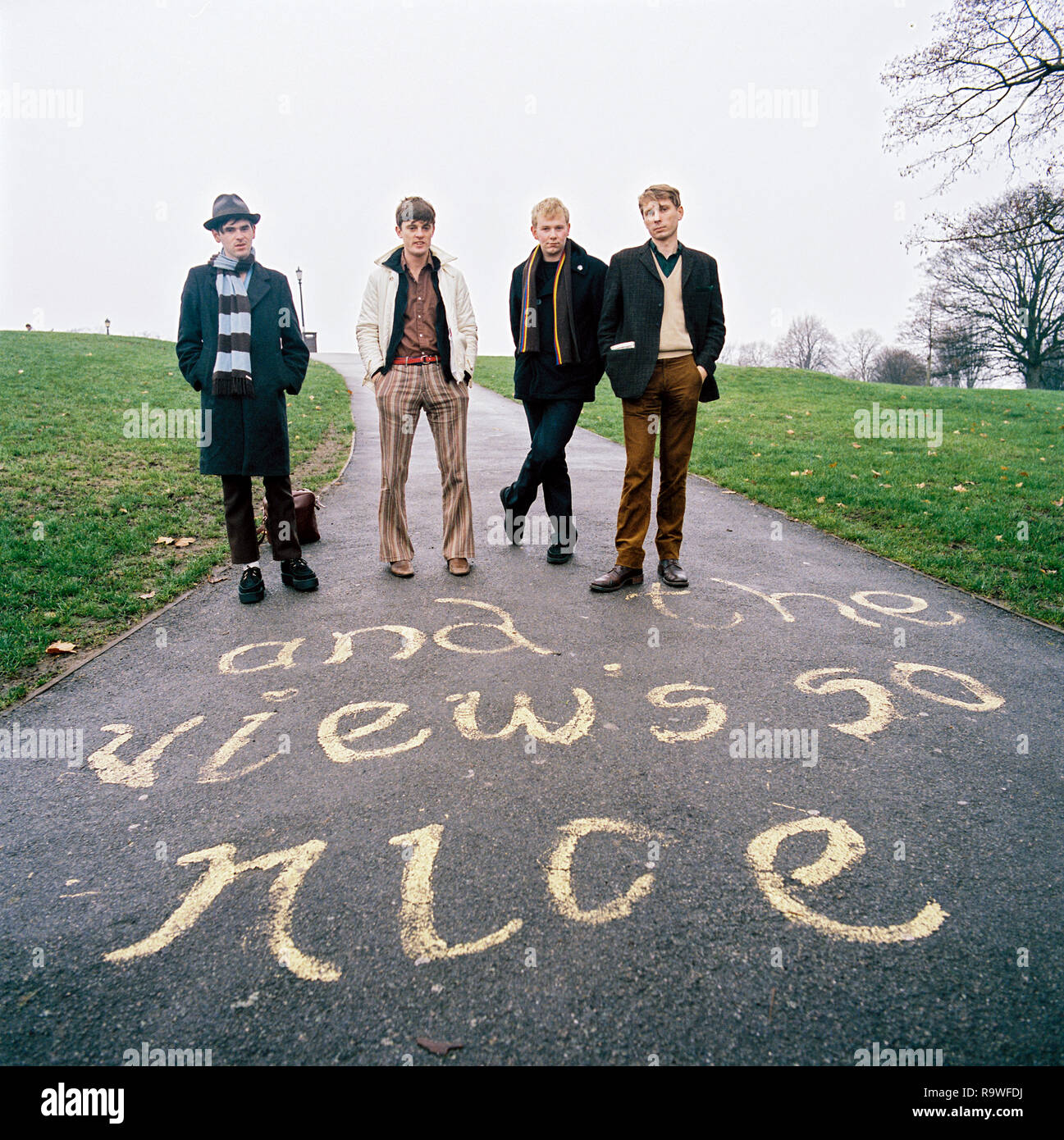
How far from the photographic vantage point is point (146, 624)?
436 centimetres

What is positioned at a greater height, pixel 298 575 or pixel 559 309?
pixel 559 309

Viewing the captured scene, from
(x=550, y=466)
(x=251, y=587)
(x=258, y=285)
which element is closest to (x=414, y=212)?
(x=258, y=285)

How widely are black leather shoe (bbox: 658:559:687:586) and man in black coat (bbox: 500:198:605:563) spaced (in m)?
1.10

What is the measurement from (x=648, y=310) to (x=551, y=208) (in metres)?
0.99

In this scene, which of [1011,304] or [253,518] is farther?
[1011,304]

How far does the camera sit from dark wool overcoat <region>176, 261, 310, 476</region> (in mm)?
4465

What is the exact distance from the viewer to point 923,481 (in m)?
8.47

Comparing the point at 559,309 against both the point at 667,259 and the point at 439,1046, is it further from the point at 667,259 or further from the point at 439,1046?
the point at 439,1046

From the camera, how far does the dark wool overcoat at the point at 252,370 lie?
446 centimetres

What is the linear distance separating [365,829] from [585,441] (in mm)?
10325

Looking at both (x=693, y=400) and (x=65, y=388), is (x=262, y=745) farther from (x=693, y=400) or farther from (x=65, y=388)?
(x=65, y=388)
